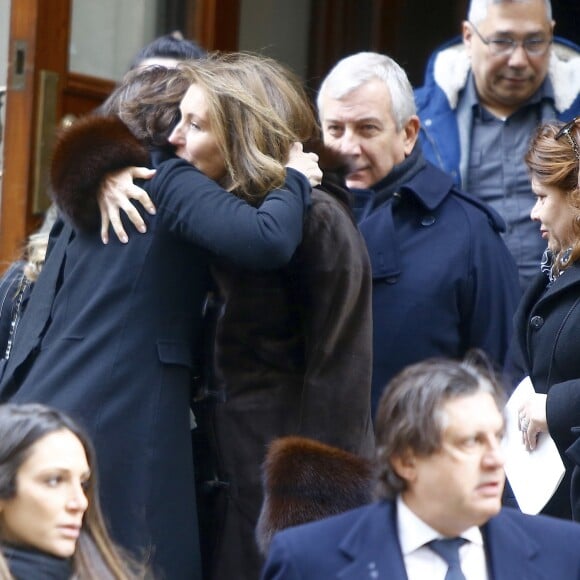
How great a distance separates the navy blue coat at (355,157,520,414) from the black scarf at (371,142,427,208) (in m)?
0.02

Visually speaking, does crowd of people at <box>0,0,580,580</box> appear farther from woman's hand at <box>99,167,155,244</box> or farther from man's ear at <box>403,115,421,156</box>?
man's ear at <box>403,115,421,156</box>

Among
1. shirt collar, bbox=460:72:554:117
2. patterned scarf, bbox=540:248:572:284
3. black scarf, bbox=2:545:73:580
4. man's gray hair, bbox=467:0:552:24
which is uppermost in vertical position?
man's gray hair, bbox=467:0:552:24

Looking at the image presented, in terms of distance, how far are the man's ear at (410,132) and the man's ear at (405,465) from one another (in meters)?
1.82

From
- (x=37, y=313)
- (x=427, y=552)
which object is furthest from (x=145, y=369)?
(x=427, y=552)

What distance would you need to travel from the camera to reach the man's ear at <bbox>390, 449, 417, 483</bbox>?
10.1 feet

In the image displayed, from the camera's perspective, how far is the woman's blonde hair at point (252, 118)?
3.85m

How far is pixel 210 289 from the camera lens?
13.1 ft

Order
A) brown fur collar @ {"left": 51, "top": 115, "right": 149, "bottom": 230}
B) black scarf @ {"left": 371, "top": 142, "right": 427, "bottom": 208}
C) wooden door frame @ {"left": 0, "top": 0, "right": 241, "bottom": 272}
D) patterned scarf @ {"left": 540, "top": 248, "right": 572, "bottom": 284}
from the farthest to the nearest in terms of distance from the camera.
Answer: wooden door frame @ {"left": 0, "top": 0, "right": 241, "bottom": 272}
black scarf @ {"left": 371, "top": 142, "right": 427, "bottom": 208}
patterned scarf @ {"left": 540, "top": 248, "right": 572, "bottom": 284}
brown fur collar @ {"left": 51, "top": 115, "right": 149, "bottom": 230}

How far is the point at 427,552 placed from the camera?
304 centimetres

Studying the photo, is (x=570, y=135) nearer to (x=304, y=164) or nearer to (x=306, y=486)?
(x=304, y=164)

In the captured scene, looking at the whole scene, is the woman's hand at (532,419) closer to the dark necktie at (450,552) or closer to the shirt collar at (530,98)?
the dark necktie at (450,552)

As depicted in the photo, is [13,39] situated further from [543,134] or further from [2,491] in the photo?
[2,491]

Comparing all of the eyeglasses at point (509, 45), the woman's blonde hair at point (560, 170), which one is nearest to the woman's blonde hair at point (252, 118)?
the woman's blonde hair at point (560, 170)

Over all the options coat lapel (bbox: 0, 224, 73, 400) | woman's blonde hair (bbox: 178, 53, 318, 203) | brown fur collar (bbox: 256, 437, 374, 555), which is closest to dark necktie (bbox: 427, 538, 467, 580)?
brown fur collar (bbox: 256, 437, 374, 555)
